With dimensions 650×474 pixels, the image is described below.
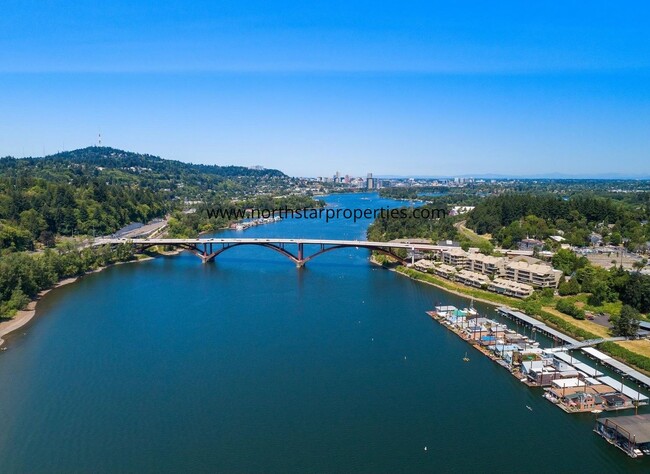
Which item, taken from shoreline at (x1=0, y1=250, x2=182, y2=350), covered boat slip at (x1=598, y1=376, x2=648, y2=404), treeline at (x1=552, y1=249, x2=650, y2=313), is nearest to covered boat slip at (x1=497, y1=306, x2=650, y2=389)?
covered boat slip at (x1=598, y1=376, x2=648, y2=404)

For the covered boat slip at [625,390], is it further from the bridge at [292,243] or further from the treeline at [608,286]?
the bridge at [292,243]

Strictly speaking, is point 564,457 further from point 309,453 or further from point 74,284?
point 74,284

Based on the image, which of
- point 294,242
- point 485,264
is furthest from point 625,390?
point 294,242

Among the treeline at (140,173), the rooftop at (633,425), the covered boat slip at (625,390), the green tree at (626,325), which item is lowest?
the covered boat slip at (625,390)

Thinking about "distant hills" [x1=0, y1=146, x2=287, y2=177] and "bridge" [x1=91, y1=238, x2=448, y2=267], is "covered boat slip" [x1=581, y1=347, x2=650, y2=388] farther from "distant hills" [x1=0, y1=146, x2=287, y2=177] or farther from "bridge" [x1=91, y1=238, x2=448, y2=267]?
"distant hills" [x1=0, y1=146, x2=287, y2=177]

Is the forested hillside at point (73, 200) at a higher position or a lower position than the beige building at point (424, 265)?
higher

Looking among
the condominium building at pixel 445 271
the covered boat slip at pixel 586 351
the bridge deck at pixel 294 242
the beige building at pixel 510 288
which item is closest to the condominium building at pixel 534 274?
the beige building at pixel 510 288

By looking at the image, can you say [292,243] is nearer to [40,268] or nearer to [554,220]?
[40,268]
